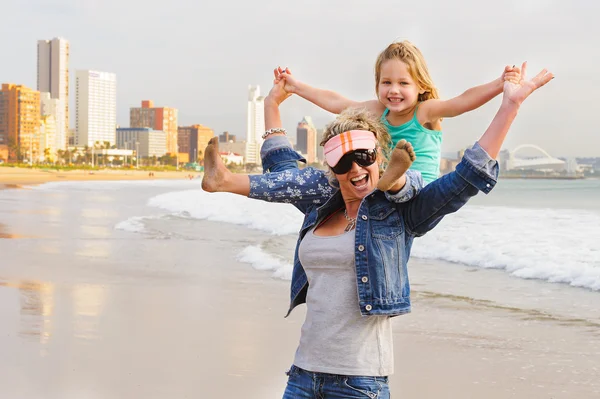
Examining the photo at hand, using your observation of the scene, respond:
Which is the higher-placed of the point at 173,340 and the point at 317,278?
the point at 317,278

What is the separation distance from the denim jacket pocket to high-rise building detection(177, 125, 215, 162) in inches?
6912

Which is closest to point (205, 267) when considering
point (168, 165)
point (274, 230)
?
point (274, 230)

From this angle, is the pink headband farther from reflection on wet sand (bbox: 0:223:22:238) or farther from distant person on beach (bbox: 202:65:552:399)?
reflection on wet sand (bbox: 0:223:22:238)

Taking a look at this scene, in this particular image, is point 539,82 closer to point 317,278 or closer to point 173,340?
point 317,278

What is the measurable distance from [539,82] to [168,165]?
143480mm

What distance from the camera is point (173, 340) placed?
571 centimetres

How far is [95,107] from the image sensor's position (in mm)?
180375

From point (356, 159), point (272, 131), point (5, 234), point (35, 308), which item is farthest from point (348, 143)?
point (5, 234)

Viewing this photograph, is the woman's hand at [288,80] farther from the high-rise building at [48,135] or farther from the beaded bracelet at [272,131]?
the high-rise building at [48,135]

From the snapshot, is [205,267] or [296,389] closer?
[296,389]

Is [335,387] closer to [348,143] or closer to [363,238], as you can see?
[363,238]

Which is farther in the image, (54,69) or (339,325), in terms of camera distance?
(54,69)

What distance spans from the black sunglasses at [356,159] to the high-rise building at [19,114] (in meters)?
145

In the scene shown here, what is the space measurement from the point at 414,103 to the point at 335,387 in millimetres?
1257
